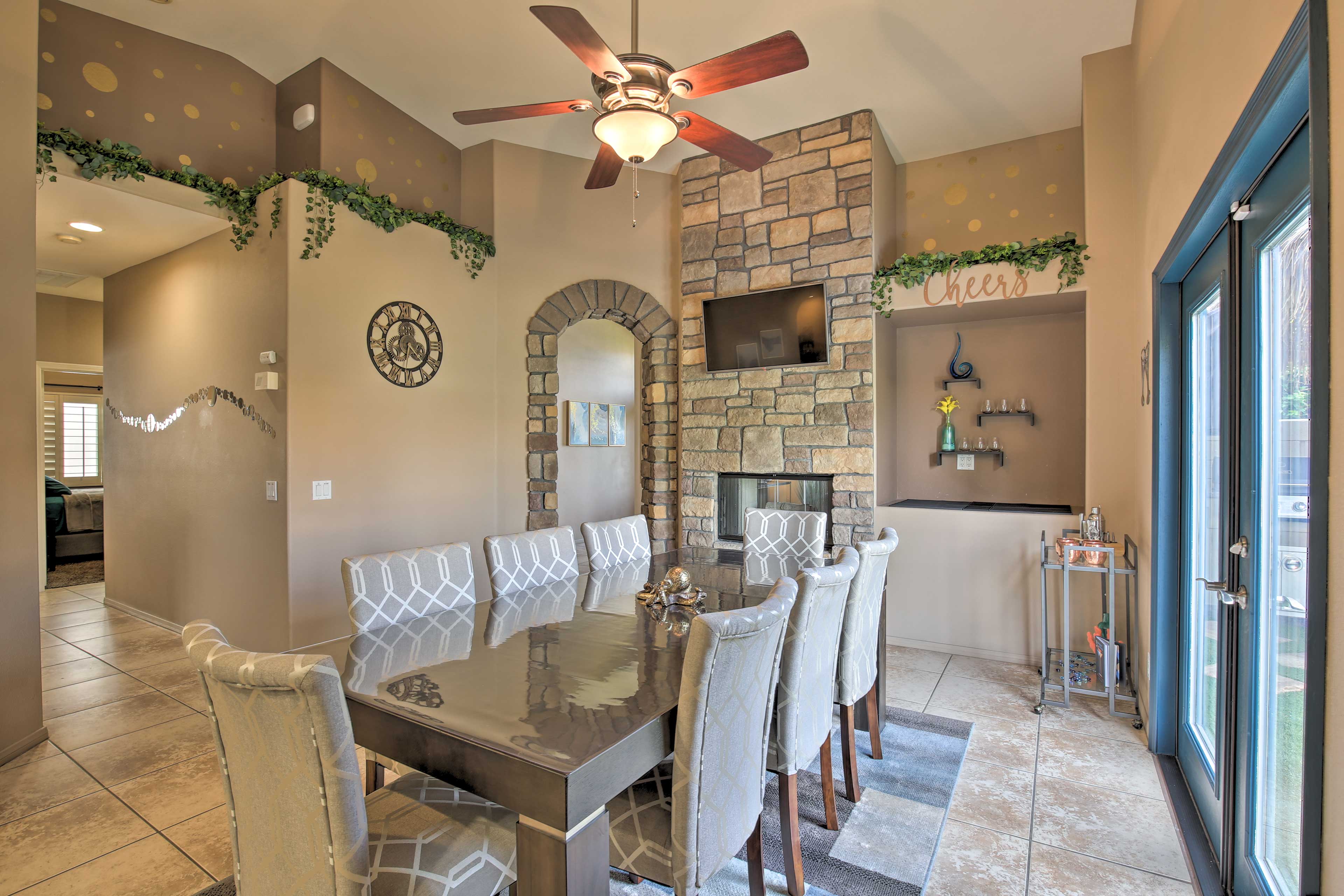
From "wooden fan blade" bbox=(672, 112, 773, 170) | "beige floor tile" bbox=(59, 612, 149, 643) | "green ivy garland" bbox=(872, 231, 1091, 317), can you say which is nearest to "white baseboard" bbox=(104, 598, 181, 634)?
"beige floor tile" bbox=(59, 612, 149, 643)

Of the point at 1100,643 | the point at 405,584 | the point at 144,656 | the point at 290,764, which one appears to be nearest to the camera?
the point at 290,764

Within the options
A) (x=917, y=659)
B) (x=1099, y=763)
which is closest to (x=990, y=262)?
(x=917, y=659)

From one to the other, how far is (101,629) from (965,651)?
223 inches

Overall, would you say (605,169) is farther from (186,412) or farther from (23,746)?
(23,746)

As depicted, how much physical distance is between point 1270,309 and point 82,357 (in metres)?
8.83

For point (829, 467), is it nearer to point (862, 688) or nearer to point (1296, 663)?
point (862, 688)

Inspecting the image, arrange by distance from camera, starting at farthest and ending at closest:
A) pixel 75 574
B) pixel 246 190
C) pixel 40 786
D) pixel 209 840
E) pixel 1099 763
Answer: pixel 75 574
pixel 246 190
pixel 1099 763
pixel 40 786
pixel 209 840

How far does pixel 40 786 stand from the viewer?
8.04 feet

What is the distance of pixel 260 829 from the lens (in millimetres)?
1175

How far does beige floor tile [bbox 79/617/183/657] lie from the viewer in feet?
13.1

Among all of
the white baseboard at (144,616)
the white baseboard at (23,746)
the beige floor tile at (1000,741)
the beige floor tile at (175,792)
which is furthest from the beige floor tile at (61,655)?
the beige floor tile at (1000,741)

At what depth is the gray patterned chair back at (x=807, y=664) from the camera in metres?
1.73

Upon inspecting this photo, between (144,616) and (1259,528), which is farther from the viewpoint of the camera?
(144,616)

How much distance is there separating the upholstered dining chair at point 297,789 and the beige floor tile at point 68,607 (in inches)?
202
